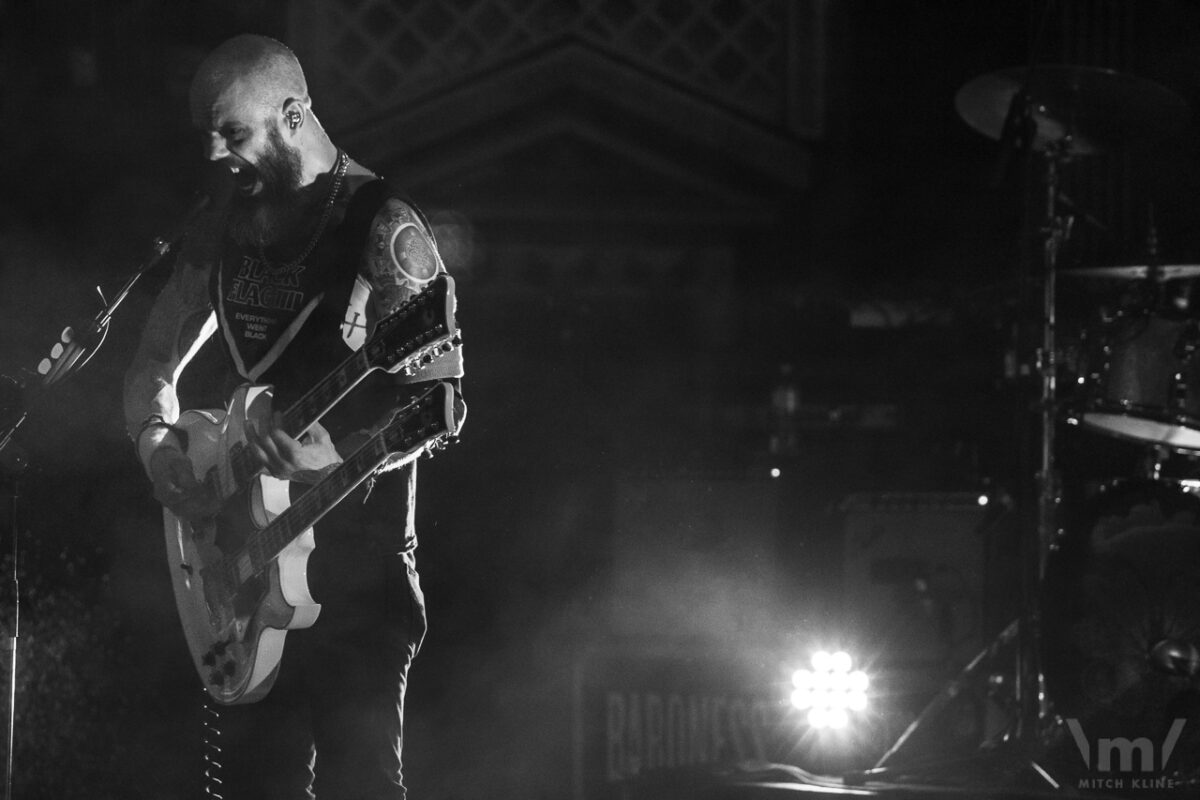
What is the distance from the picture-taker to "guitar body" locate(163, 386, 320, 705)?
8.48ft

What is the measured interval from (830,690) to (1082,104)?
1.65 meters

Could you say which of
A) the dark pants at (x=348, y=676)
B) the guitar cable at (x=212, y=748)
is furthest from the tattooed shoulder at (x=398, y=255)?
the guitar cable at (x=212, y=748)

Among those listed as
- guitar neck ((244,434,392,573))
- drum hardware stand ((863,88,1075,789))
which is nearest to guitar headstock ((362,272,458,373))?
guitar neck ((244,434,392,573))

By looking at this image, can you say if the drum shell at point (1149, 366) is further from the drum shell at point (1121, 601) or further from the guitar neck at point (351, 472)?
the guitar neck at point (351, 472)

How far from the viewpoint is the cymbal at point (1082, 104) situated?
376cm

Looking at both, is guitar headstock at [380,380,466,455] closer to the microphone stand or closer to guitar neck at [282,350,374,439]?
guitar neck at [282,350,374,439]

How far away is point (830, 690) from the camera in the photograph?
12.3 ft

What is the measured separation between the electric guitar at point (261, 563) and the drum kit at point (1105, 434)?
1.53 metres

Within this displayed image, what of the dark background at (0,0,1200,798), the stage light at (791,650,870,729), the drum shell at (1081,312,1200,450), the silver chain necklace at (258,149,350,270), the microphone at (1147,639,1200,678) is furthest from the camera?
the drum shell at (1081,312,1200,450)

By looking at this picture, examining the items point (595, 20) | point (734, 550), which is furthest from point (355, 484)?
point (595, 20)

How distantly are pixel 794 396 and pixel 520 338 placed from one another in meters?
0.84

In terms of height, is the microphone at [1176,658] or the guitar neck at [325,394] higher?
the guitar neck at [325,394]

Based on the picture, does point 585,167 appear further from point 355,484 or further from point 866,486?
point 355,484

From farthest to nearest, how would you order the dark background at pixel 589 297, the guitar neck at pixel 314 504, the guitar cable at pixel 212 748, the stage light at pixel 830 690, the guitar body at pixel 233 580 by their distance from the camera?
the stage light at pixel 830 690 < the dark background at pixel 589 297 < the guitar cable at pixel 212 748 < the guitar body at pixel 233 580 < the guitar neck at pixel 314 504
